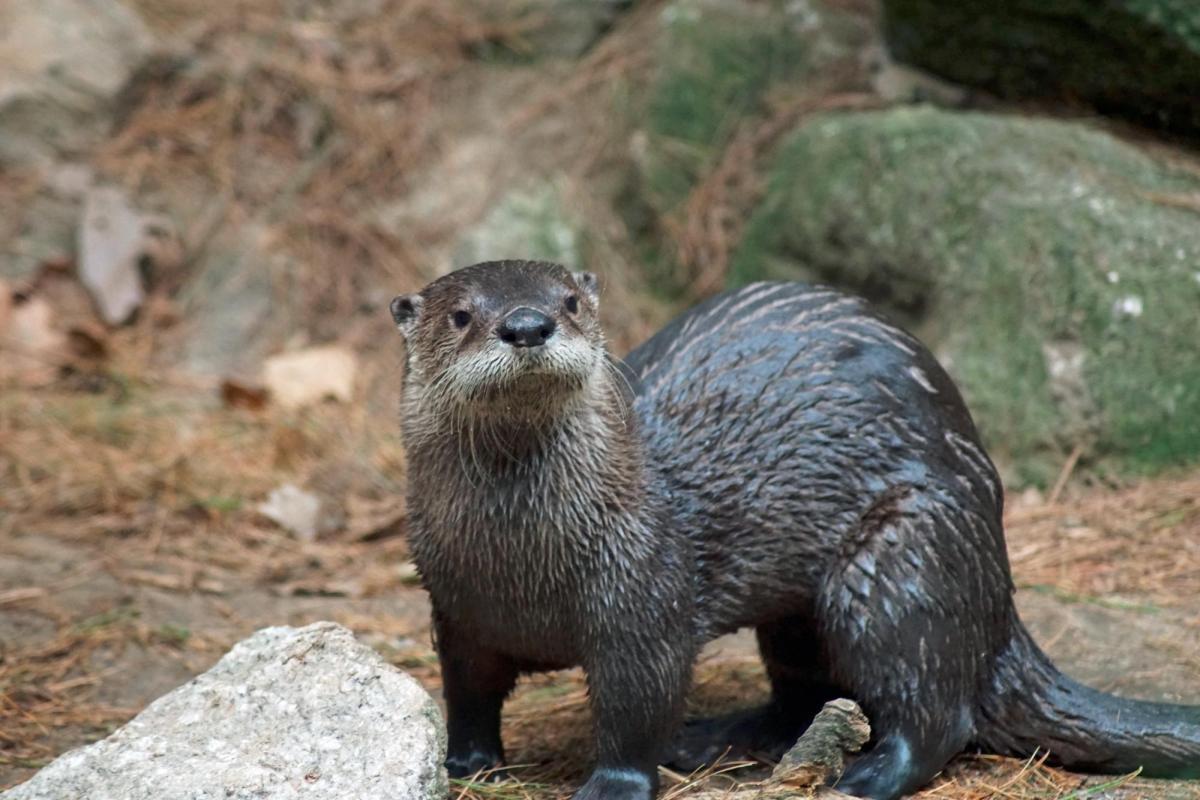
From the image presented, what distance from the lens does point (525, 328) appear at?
9.82 feet

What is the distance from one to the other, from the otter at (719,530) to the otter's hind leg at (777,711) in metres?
0.08

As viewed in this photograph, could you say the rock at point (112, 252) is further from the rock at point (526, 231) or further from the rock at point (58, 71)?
the rock at point (526, 231)

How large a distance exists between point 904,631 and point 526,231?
3620 mm

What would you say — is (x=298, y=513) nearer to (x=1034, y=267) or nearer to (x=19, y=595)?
(x=19, y=595)

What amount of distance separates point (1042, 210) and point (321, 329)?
311 centimetres

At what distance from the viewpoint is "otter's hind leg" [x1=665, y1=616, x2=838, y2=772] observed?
12.3 feet

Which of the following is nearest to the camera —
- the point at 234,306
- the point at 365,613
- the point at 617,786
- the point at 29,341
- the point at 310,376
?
the point at 617,786

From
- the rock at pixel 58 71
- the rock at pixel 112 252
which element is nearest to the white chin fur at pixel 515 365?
the rock at pixel 112 252

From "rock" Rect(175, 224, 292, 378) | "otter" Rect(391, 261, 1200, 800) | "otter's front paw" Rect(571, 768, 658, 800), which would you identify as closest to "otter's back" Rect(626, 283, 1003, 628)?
"otter" Rect(391, 261, 1200, 800)

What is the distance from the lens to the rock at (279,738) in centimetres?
294

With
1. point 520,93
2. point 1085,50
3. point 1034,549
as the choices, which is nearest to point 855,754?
point 1034,549

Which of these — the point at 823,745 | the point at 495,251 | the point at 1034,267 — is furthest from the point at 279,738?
the point at 495,251

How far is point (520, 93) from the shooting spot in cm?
715

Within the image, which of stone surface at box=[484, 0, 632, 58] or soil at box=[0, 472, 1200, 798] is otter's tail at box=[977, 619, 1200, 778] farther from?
stone surface at box=[484, 0, 632, 58]
